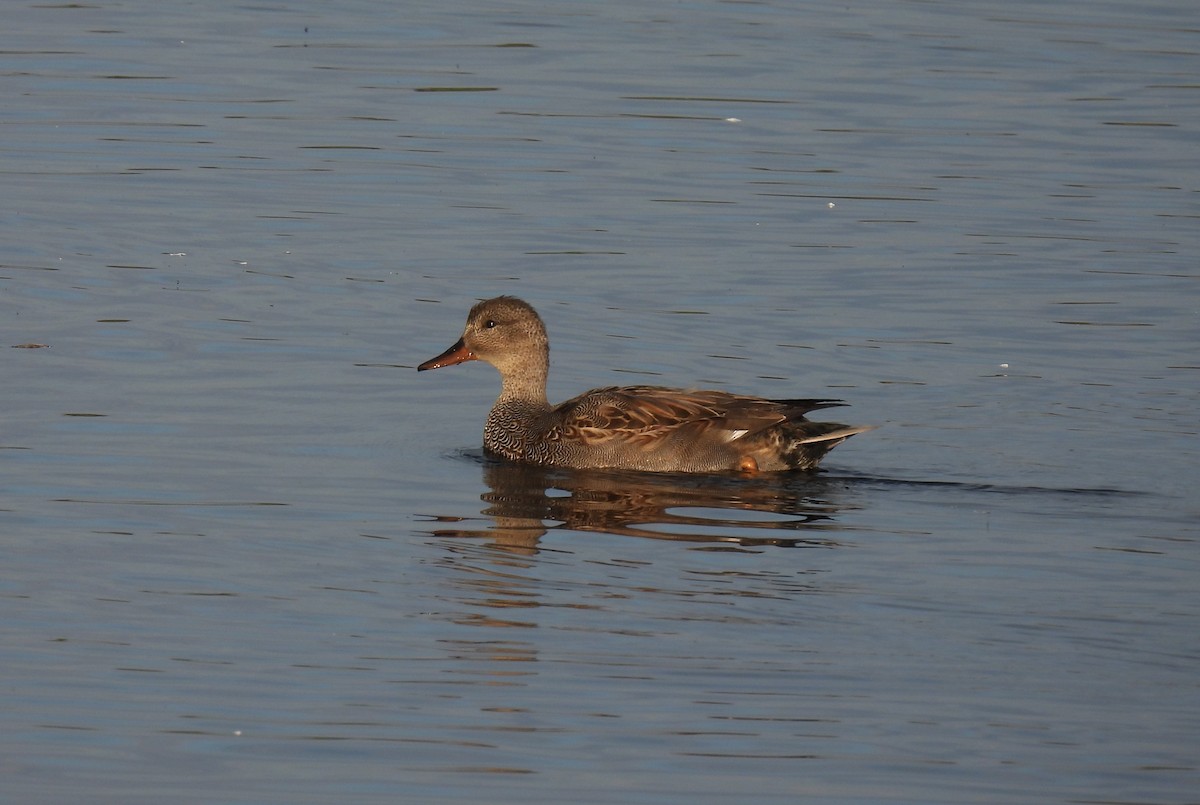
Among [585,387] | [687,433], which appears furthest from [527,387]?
[687,433]

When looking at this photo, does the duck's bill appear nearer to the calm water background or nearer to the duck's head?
the duck's head

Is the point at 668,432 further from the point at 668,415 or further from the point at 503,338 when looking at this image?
the point at 503,338

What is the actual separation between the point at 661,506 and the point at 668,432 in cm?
99

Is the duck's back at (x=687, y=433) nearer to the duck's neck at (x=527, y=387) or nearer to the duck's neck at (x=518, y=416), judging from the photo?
the duck's neck at (x=518, y=416)

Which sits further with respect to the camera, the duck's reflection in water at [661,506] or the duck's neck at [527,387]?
the duck's neck at [527,387]

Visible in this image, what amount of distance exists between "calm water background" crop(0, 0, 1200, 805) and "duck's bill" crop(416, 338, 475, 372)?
0.34 meters

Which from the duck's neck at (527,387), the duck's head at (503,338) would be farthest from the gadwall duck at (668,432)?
the duck's head at (503,338)

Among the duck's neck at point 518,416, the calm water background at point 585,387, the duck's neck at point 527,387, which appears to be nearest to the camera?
the calm water background at point 585,387

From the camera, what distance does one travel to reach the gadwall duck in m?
12.7

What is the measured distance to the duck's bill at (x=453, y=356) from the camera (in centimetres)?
1382

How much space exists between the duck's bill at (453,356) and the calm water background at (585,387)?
342 mm

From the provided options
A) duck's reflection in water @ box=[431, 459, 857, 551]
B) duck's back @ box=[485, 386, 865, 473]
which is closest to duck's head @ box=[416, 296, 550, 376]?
duck's back @ box=[485, 386, 865, 473]

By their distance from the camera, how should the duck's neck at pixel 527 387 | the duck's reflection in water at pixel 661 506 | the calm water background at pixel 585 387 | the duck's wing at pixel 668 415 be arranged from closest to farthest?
the calm water background at pixel 585 387 → the duck's reflection in water at pixel 661 506 → the duck's wing at pixel 668 415 → the duck's neck at pixel 527 387

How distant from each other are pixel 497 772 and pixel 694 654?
1.41 m
